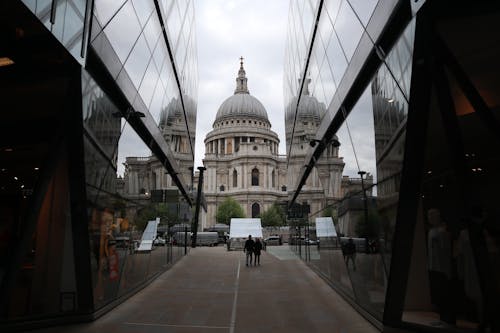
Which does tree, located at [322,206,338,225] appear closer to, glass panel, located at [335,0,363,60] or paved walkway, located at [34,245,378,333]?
paved walkway, located at [34,245,378,333]

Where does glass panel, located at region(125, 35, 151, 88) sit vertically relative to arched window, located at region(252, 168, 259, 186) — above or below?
below

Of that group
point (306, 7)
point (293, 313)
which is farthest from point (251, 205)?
point (293, 313)

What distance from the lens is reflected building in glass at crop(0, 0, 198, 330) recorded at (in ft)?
20.7

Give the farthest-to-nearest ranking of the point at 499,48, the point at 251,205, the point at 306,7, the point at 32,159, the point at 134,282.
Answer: the point at 251,205 → the point at 306,7 → the point at 134,282 → the point at 32,159 → the point at 499,48

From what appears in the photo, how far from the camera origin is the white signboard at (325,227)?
14.0 meters

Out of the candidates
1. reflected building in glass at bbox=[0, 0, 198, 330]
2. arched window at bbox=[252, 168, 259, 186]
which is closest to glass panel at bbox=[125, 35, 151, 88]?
reflected building in glass at bbox=[0, 0, 198, 330]

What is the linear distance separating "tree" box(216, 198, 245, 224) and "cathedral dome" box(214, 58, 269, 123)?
3959cm

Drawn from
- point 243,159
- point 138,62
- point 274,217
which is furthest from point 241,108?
point 138,62

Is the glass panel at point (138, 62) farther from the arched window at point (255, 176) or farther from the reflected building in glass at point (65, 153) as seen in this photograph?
the arched window at point (255, 176)

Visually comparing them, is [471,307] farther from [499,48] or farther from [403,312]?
[499,48]

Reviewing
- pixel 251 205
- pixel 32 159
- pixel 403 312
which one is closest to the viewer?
pixel 403 312

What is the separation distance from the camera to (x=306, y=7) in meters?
17.3

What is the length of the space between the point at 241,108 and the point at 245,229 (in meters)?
96.9

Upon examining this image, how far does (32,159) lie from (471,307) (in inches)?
293
